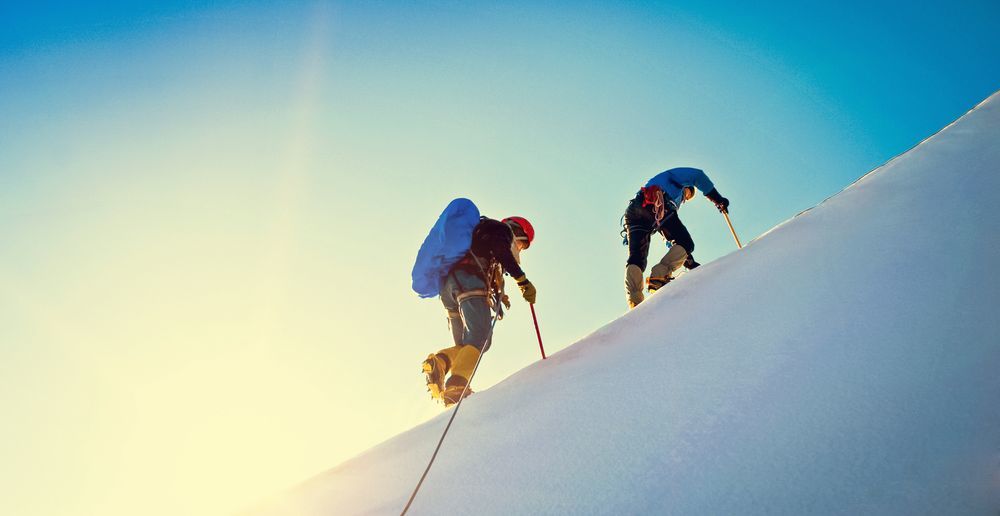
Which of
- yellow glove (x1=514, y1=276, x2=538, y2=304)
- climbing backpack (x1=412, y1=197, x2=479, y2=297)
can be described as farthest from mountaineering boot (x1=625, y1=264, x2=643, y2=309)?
climbing backpack (x1=412, y1=197, x2=479, y2=297)

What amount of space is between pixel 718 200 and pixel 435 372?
3.75 meters

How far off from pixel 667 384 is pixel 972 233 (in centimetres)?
111

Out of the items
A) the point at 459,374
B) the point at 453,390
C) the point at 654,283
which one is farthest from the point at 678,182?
the point at 453,390

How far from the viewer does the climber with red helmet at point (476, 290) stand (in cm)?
337

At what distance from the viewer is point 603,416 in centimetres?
137

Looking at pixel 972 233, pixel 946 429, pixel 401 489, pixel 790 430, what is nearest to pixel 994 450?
pixel 946 429

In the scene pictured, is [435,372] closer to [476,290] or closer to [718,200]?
[476,290]

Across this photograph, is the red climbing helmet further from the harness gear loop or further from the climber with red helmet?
the harness gear loop

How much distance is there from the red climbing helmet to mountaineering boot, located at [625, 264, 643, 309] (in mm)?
1187

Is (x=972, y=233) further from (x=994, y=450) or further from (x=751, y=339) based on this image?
(x=994, y=450)

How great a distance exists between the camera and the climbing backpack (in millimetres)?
3547

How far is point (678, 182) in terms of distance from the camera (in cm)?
529

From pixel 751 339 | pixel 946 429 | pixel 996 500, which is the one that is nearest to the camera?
pixel 996 500

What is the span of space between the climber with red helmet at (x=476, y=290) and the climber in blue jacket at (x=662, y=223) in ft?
5.23
